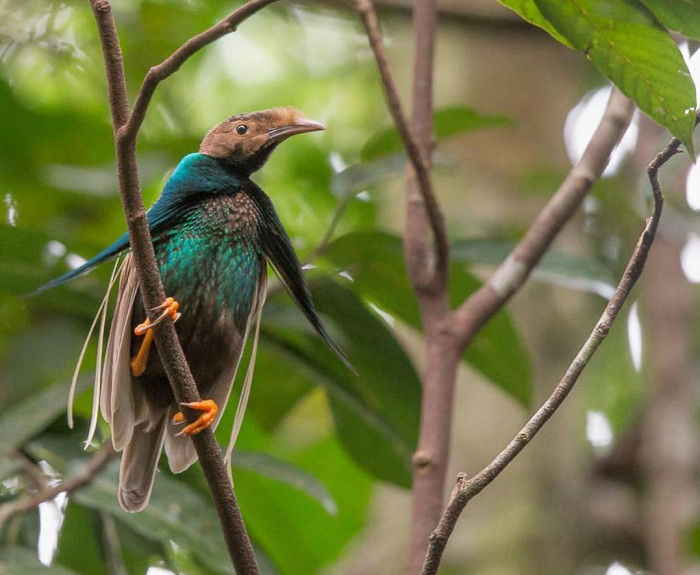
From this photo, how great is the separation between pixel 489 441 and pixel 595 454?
2276 mm

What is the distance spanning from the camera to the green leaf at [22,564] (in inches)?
128

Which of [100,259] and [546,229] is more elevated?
[546,229]

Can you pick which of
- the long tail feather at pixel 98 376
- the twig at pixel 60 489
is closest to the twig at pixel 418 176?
the long tail feather at pixel 98 376

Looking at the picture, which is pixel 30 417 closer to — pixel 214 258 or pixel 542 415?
pixel 214 258

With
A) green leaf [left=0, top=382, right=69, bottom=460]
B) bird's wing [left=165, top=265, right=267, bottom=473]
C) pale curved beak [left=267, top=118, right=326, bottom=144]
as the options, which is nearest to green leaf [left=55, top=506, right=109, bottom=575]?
green leaf [left=0, top=382, right=69, bottom=460]

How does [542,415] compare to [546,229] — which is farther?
[546,229]

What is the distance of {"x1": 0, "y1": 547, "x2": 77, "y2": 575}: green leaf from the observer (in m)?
3.26

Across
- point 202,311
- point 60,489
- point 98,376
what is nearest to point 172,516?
point 60,489

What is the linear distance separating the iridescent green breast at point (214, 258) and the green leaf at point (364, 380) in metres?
0.53

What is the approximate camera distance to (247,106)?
7.69 meters

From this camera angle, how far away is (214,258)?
3.33 meters

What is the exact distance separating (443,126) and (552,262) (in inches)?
28.5

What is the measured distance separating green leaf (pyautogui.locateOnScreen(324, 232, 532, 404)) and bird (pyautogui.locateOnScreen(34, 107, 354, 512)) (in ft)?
2.00

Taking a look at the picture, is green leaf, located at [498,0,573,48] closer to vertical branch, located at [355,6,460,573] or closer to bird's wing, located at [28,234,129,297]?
vertical branch, located at [355,6,460,573]
